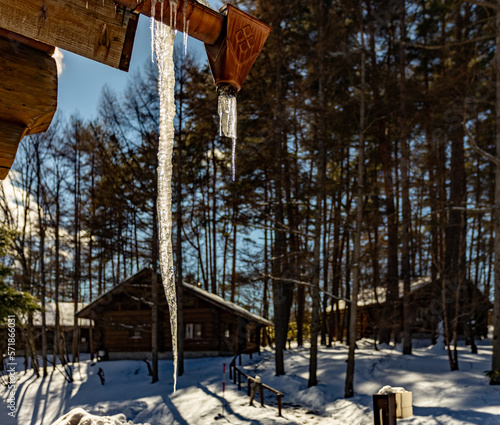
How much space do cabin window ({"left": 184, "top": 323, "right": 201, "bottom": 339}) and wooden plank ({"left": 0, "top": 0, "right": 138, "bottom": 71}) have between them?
23.2 meters

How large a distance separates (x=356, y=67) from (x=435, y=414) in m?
15.1

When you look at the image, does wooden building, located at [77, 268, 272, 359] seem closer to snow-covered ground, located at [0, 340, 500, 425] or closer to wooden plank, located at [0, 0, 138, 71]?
snow-covered ground, located at [0, 340, 500, 425]

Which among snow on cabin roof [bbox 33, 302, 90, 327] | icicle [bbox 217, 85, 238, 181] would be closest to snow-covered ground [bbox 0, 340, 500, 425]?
icicle [bbox 217, 85, 238, 181]

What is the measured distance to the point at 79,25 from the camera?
2.21m

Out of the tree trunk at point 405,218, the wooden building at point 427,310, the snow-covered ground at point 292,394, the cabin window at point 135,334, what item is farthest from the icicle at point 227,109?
the cabin window at point 135,334

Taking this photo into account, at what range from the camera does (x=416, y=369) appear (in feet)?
47.9

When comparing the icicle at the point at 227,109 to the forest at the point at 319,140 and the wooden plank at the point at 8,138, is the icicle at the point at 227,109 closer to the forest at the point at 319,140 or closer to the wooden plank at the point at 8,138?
the wooden plank at the point at 8,138

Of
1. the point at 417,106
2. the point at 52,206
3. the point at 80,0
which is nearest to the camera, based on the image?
the point at 80,0

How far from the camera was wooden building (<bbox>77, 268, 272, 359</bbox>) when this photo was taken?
23797 mm

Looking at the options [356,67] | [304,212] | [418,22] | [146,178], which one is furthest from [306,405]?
[418,22]

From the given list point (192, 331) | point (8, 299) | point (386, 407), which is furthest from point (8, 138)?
point (192, 331)

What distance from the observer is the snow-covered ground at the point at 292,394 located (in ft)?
35.6

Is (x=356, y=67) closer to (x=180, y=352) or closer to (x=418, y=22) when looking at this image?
(x=418, y=22)

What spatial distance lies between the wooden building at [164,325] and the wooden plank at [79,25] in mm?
21837
